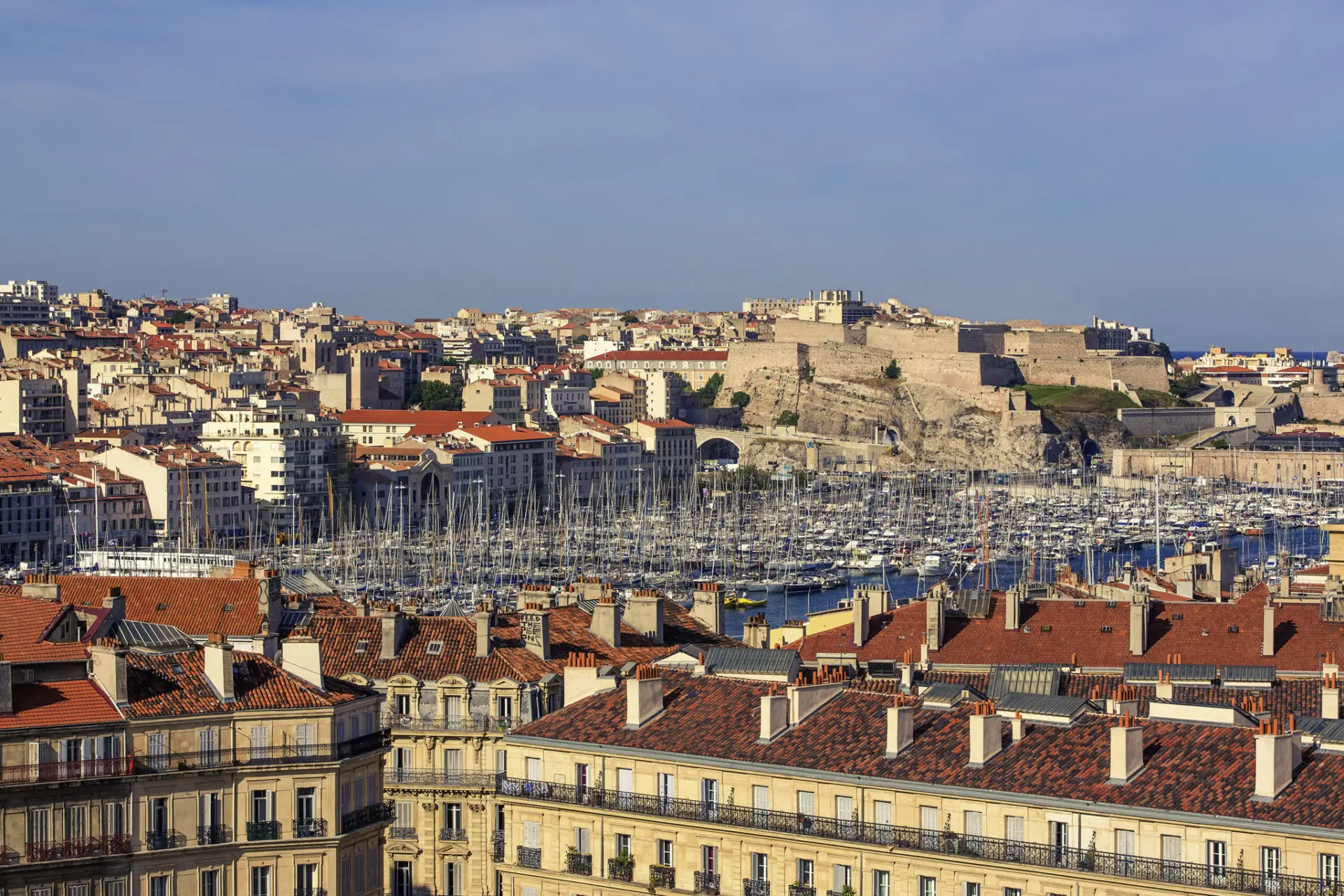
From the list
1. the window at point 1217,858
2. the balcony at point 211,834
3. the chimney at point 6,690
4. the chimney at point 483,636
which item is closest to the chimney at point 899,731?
the window at point 1217,858

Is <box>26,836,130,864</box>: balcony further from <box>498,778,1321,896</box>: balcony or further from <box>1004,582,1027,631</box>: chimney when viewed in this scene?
<box>1004,582,1027,631</box>: chimney

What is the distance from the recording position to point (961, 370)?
183000mm

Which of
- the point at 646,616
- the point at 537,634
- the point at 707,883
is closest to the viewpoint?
the point at 707,883

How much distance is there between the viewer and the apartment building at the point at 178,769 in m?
23.1

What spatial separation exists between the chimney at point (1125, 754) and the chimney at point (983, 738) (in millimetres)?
1262

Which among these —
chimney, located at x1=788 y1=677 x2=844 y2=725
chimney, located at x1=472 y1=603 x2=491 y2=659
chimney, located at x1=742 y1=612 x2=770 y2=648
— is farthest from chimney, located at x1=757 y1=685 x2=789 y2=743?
chimney, located at x1=742 y1=612 x2=770 y2=648

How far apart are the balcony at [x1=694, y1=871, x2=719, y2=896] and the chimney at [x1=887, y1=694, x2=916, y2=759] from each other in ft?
6.73

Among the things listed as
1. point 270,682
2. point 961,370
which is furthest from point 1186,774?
point 961,370

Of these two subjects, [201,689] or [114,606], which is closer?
[201,689]

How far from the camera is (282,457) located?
126438mm

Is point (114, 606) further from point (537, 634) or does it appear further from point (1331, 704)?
point (1331, 704)

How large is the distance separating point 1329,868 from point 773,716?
625 cm

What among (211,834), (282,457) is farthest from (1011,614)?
(282,457)

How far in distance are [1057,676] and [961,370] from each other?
158m
